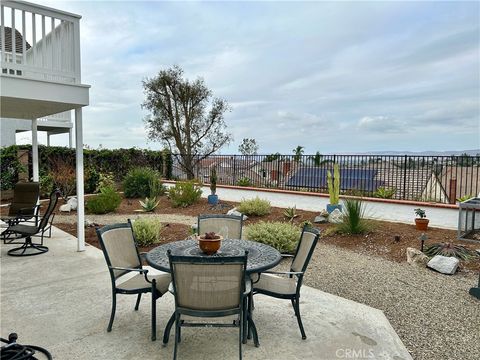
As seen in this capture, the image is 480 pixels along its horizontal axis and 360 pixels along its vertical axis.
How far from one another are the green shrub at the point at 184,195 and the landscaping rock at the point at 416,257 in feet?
22.8

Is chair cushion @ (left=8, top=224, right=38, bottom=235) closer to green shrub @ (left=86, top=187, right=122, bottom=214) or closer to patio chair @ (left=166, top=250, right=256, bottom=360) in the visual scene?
green shrub @ (left=86, top=187, right=122, bottom=214)

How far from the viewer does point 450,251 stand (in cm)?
525

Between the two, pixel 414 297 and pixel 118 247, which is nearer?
pixel 118 247

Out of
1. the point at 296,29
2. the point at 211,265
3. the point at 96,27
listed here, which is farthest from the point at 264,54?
the point at 211,265

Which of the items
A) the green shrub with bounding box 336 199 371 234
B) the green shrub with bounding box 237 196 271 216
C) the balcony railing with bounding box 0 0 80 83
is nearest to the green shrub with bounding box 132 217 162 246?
the balcony railing with bounding box 0 0 80 83

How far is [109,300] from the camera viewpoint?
3602 millimetres

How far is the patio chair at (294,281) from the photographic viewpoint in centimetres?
283

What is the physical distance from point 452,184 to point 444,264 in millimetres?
4294

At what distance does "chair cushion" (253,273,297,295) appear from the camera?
2893mm

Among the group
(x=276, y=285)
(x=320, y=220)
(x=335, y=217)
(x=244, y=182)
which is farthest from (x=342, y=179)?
(x=276, y=285)

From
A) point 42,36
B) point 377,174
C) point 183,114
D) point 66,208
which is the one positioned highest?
point 183,114

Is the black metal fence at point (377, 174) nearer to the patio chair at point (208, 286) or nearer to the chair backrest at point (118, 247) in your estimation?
the chair backrest at point (118, 247)

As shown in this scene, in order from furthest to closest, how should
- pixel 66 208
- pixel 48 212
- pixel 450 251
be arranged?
1. pixel 66 208
2. pixel 48 212
3. pixel 450 251

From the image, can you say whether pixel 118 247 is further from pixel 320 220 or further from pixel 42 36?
pixel 320 220
